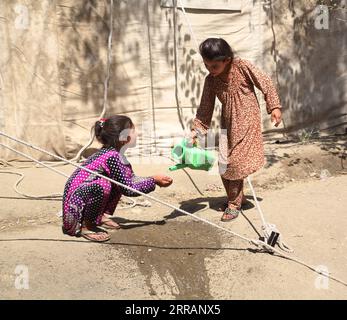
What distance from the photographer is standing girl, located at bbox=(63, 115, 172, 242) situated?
12.2 ft

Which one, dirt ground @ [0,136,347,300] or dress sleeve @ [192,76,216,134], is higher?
dress sleeve @ [192,76,216,134]

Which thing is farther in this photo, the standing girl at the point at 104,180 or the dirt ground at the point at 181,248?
the standing girl at the point at 104,180

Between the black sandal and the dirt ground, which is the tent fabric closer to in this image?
the dirt ground

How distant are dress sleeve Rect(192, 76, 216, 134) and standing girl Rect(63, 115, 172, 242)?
70 cm

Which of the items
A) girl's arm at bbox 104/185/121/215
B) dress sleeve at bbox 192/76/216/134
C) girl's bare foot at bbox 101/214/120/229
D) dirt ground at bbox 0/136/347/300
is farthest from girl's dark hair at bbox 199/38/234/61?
girl's bare foot at bbox 101/214/120/229

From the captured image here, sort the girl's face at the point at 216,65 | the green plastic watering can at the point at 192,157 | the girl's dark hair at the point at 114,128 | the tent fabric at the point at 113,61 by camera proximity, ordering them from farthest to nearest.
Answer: the tent fabric at the point at 113,61
the green plastic watering can at the point at 192,157
the girl's face at the point at 216,65
the girl's dark hair at the point at 114,128

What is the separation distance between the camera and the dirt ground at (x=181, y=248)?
126 inches

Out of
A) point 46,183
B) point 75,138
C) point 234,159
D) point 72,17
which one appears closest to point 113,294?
point 234,159

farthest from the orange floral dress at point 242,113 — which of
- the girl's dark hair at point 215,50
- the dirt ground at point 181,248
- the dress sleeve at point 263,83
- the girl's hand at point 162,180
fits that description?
the girl's hand at point 162,180

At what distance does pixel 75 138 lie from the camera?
19.2 feet

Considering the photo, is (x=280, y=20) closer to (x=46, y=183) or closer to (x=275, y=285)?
(x=46, y=183)

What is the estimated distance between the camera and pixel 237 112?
409cm

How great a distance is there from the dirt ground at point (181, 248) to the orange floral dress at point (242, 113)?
1.48 feet

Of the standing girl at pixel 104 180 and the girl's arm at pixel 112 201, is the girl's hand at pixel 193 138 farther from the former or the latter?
the girl's arm at pixel 112 201
